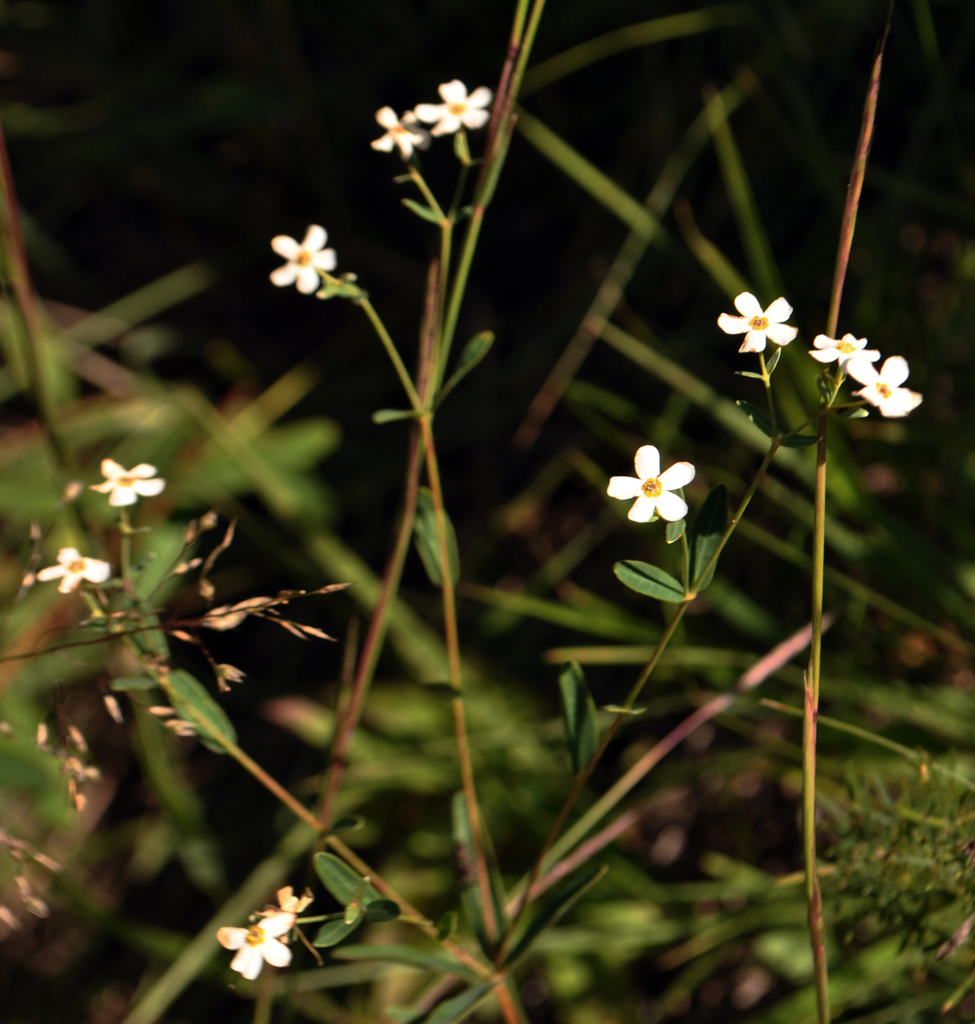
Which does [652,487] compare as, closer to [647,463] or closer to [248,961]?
[647,463]

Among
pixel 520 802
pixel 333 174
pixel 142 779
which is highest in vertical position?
pixel 333 174

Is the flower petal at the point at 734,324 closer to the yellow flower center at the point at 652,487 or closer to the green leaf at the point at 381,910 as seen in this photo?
the yellow flower center at the point at 652,487

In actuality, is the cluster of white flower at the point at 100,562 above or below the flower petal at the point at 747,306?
below

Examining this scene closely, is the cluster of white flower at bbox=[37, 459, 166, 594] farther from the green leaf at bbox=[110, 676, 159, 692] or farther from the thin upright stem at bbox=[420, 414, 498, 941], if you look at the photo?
the thin upright stem at bbox=[420, 414, 498, 941]

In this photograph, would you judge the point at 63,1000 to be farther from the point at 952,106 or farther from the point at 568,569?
the point at 952,106

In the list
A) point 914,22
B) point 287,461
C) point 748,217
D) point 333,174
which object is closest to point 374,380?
point 287,461

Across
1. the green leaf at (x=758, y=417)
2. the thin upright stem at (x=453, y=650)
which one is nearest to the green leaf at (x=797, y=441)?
the green leaf at (x=758, y=417)

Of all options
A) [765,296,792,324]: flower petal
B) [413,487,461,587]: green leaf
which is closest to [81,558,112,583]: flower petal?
[413,487,461,587]: green leaf
